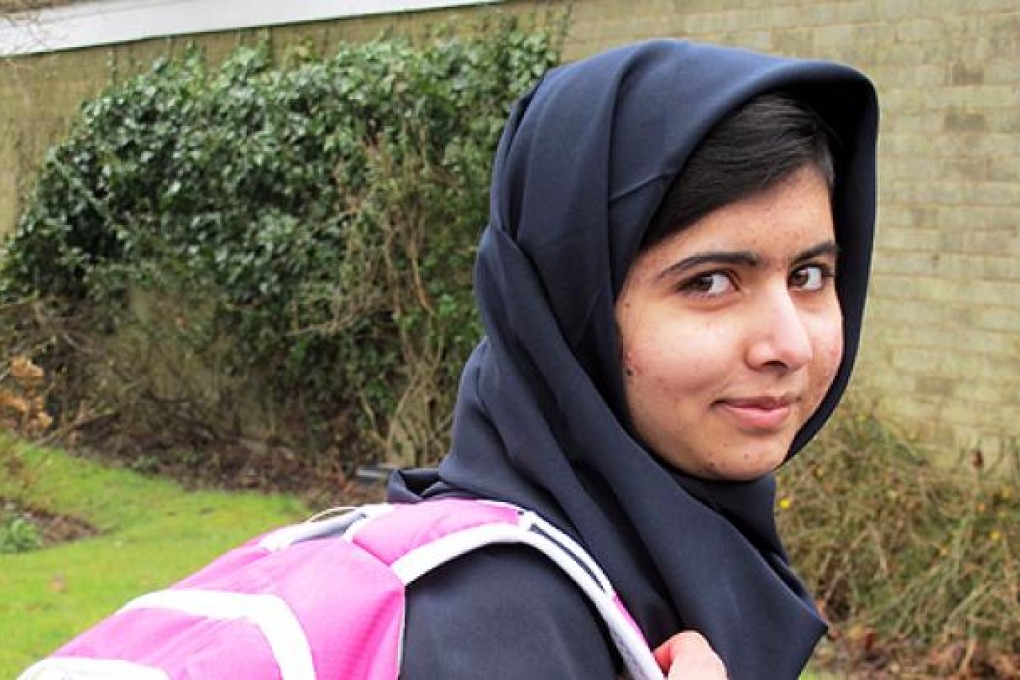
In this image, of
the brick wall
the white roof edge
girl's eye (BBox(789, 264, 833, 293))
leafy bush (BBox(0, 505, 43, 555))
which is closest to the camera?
girl's eye (BBox(789, 264, 833, 293))

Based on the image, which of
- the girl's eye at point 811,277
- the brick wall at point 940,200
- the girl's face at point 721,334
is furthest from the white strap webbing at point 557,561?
the brick wall at point 940,200

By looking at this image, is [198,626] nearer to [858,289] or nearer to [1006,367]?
[858,289]

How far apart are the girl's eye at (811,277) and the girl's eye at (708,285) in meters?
0.11

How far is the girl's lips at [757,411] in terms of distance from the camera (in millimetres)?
1554

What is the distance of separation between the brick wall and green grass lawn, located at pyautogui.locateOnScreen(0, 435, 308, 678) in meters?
3.70

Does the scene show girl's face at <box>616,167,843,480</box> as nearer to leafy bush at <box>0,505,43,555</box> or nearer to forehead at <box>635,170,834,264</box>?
forehead at <box>635,170,834,264</box>

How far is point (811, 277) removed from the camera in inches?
64.5

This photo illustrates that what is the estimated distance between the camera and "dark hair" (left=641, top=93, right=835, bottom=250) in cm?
152

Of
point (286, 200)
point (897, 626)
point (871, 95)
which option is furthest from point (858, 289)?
point (286, 200)

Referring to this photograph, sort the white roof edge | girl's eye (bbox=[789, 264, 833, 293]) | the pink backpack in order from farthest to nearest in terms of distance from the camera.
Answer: the white roof edge
girl's eye (bbox=[789, 264, 833, 293])
the pink backpack

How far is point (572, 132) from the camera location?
5.14ft

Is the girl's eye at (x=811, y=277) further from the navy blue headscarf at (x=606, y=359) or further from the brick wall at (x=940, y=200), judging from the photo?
the brick wall at (x=940, y=200)

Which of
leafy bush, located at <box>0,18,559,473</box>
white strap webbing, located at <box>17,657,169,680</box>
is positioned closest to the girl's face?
white strap webbing, located at <box>17,657,169,680</box>

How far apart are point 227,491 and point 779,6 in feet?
16.4
